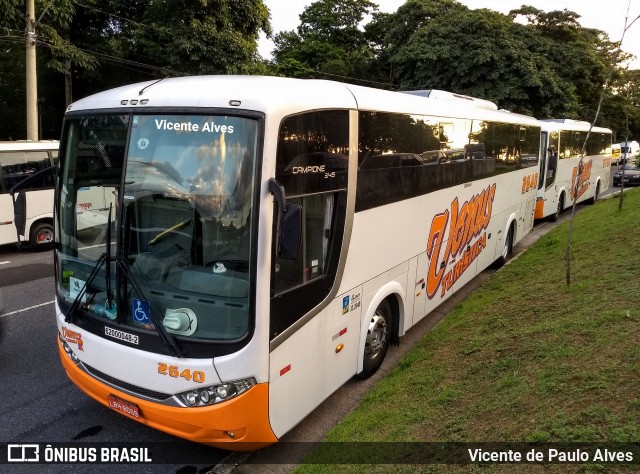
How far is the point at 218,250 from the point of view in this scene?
373cm

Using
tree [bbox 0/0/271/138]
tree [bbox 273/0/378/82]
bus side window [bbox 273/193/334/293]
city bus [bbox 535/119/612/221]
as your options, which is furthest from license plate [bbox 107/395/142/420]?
tree [bbox 273/0/378/82]

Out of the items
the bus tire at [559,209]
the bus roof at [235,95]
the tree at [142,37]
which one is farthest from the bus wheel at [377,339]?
the tree at [142,37]

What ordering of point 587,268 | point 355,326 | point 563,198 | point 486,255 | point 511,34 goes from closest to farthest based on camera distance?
1. point 355,326
2. point 587,268
3. point 486,255
4. point 563,198
5. point 511,34

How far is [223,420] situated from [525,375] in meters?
2.70

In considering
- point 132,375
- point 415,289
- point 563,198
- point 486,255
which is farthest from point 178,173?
point 563,198

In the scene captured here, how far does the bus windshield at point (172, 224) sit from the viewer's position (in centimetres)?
365

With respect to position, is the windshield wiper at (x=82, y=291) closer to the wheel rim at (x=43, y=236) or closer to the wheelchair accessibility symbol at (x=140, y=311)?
the wheelchair accessibility symbol at (x=140, y=311)

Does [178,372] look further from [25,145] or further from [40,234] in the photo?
[25,145]

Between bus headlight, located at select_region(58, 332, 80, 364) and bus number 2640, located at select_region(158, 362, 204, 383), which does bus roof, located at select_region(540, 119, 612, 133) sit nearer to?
bus number 2640, located at select_region(158, 362, 204, 383)

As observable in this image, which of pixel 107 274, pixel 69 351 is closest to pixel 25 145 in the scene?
pixel 69 351

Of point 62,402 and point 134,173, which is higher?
point 134,173

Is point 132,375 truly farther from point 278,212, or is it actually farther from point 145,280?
point 278,212

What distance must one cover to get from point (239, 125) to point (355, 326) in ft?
8.17

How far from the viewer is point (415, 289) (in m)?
6.57
